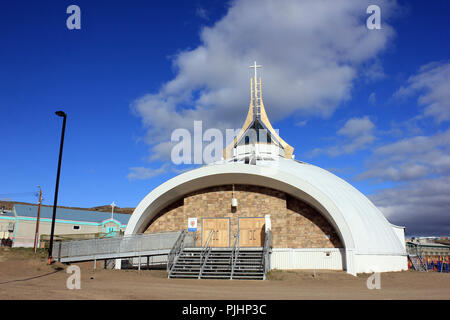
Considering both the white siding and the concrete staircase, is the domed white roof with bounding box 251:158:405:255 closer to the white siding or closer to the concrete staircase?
the white siding

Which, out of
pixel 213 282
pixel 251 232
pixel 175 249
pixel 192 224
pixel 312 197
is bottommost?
pixel 213 282

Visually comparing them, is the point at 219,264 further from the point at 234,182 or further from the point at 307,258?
the point at 234,182

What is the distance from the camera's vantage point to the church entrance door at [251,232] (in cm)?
2123

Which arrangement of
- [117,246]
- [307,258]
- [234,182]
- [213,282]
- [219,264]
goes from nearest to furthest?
[213,282] → [219,264] → [117,246] → [307,258] → [234,182]

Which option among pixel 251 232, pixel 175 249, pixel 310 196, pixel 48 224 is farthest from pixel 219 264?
pixel 48 224

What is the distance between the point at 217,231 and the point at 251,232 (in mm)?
1992

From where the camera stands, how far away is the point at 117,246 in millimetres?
19641

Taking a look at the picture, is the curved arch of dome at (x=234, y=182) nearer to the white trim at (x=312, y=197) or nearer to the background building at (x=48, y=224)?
the white trim at (x=312, y=197)

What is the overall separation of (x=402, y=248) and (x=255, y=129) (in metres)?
12.3

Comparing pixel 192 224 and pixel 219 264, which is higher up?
pixel 192 224

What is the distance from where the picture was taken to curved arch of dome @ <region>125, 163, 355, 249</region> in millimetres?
18859

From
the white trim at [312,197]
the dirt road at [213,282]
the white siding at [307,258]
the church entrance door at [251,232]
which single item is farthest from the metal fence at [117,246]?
the white siding at [307,258]

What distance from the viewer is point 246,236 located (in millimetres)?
21484
